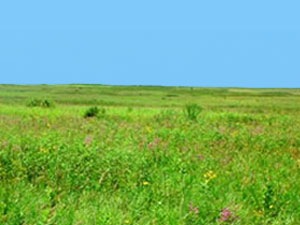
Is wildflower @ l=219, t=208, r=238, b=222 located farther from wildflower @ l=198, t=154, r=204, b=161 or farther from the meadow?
wildflower @ l=198, t=154, r=204, b=161

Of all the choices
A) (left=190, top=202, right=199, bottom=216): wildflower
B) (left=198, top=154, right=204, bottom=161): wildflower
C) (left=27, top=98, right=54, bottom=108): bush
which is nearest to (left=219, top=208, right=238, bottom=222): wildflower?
(left=190, top=202, right=199, bottom=216): wildflower

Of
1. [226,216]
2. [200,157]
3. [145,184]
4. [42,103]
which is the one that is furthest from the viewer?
[42,103]

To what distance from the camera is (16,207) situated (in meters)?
6.75

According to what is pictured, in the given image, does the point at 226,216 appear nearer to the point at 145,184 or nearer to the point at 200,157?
the point at 145,184

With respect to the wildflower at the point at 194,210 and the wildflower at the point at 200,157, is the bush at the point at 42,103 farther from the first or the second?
the wildflower at the point at 194,210

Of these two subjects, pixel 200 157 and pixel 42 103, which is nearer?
pixel 200 157

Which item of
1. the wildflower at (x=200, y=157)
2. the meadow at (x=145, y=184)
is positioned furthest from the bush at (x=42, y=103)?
the wildflower at (x=200, y=157)

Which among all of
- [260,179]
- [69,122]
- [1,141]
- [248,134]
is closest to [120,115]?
[69,122]

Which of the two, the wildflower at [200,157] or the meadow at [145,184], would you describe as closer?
the meadow at [145,184]

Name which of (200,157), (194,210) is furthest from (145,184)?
(200,157)

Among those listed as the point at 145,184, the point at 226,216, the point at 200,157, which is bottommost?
the point at 226,216

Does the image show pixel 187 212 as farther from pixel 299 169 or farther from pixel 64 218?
pixel 299 169

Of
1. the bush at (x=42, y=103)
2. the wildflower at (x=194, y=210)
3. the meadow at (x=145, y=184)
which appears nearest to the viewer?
the meadow at (x=145, y=184)

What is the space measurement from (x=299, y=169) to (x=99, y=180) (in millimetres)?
4758
